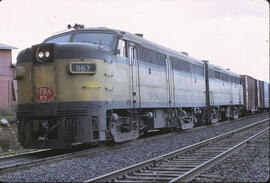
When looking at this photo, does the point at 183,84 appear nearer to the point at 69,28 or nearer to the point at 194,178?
the point at 69,28

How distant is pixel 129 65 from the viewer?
38.0ft

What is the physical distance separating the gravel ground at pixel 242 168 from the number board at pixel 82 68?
A: 4179mm

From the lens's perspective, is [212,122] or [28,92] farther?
[212,122]

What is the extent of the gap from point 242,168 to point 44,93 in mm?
5412

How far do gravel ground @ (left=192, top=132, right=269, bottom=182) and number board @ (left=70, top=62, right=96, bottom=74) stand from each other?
418cm

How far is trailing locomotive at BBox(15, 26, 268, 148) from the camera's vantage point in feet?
31.1

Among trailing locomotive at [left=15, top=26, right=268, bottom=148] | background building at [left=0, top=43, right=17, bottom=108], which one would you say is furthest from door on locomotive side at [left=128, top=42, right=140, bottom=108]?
background building at [left=0, top=43, right=17, bottom=108]

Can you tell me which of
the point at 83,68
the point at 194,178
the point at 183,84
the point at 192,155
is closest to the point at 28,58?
the point at 83,68

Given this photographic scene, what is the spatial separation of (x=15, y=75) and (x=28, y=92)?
0.86 m

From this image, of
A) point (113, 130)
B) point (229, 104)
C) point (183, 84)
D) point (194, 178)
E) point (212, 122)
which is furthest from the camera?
point (229, 104)

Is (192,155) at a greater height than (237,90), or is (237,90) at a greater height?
(237,90)

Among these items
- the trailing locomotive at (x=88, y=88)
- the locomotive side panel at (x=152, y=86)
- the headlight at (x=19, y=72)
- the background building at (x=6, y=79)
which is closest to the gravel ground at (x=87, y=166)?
the trailing locomotive at (x=88, y=88)

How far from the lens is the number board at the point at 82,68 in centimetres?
957

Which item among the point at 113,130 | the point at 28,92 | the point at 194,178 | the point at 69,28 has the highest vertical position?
the point at 69,28
